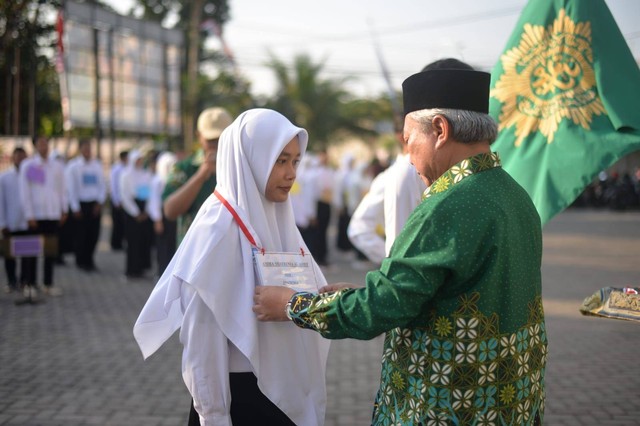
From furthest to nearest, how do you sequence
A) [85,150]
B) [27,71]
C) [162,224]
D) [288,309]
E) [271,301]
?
1. [27,71]
2. [85,150]
3. [162,224]
4. [271,301]
5. [288,309]

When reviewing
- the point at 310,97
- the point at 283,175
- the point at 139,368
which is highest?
the point at 310,97

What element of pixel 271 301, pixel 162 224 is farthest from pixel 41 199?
pixel 271 301

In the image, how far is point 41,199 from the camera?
9.99 metres

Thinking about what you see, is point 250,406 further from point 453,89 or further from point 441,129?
point 453,89

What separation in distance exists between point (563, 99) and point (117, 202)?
12.6 meters

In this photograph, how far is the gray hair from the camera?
7.82 feet

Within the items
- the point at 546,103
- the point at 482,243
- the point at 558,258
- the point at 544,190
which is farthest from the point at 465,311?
the point at 558,258

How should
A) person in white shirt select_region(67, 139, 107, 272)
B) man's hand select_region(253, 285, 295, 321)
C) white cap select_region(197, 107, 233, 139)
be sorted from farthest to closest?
person in white shirt select_region(67, 139, 107, 272), white cap select_region(197, 107, 233, 139), man's hand select_region(253, 285, 295, 321)

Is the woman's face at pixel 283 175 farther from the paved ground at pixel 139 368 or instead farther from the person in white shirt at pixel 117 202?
the person in white shirt at pixel 117 202

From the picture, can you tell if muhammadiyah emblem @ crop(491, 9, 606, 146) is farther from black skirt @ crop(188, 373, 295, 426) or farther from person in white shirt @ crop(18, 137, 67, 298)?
person in white shirt @ crop(18, 137, 67, 298)

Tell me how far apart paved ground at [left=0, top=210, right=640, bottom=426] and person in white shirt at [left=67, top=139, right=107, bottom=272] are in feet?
6.42

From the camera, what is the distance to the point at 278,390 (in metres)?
2.93

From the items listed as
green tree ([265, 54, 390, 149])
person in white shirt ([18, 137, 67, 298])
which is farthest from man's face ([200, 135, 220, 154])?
green tree ([265, 54, 390, 149])

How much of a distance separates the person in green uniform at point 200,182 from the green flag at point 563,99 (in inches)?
80.0
